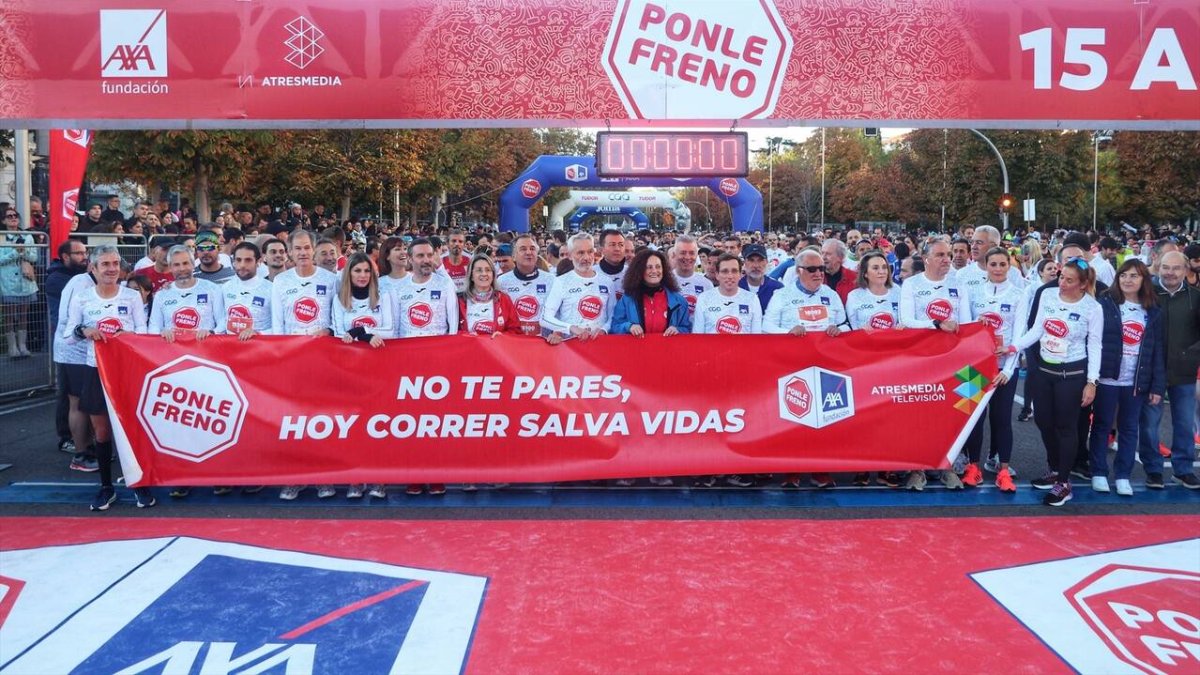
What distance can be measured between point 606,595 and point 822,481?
2766 mm

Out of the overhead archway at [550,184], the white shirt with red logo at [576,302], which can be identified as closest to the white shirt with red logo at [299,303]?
the white shirt with red logo at [576,302]

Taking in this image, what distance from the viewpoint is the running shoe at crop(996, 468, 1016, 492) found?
6809 mm

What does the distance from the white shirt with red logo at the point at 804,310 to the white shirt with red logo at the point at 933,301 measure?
1.75 ft

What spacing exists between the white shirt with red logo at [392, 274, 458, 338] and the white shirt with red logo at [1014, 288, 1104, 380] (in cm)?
433

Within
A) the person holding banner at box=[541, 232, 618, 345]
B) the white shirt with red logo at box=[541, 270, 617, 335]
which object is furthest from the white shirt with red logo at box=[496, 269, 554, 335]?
the white shirt with red logo at box=[541, 270, 617, 335]

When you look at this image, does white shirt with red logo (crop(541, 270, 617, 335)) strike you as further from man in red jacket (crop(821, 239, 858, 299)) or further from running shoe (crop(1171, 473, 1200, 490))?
running shoe (crop(1171, 473, 1200, 490))

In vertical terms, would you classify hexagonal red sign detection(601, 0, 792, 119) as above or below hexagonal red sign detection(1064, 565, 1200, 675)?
above

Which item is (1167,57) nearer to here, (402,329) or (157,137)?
(402,329)

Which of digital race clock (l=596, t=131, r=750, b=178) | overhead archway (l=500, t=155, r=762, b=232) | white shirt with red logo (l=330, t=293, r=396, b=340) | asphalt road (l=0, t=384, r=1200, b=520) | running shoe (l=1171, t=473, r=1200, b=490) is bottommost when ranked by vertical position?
asphalt road (l=0, t=384, r=1200, b=520)

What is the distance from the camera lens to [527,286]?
776 centimetres

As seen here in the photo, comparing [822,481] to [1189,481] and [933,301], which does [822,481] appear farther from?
[1189,481]

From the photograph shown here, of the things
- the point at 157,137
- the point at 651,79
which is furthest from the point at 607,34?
the point at 157,137

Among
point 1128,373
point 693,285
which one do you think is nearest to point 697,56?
point 693,285

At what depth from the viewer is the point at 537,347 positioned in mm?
6625
